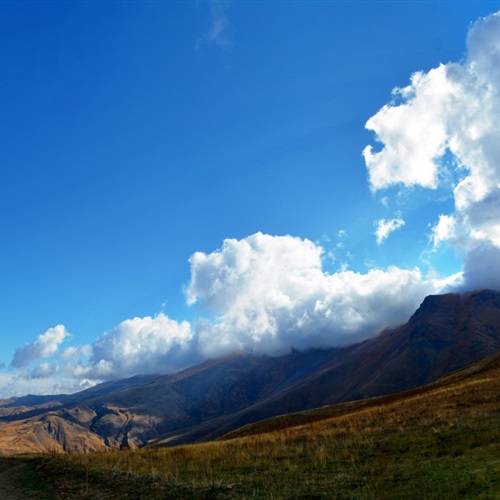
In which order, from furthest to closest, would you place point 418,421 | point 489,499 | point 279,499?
point 418,421 → point 279,499 → point 489,499

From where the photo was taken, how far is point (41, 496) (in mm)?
18891

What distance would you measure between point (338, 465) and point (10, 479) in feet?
60.4

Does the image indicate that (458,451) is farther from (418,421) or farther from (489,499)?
(418,421)

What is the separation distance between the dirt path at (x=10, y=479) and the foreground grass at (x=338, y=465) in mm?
1497

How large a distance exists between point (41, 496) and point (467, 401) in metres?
28.2

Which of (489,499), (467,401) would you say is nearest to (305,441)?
(467,401)

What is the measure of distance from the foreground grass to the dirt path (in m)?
1.50

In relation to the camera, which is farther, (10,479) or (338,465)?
(10,479)

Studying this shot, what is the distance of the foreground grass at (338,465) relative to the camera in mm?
15484

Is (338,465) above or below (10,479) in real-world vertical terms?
below

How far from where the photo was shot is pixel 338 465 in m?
20.4

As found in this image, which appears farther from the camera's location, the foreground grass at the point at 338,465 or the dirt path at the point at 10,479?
the dirt path at the point at 10,479

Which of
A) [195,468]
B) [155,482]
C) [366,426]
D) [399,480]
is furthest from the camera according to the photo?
[366,426]

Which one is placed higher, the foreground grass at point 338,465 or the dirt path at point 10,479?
the dirt path at point 10,479
